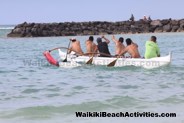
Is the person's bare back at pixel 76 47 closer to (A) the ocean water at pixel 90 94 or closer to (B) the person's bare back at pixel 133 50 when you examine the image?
(A) the ocean water at pixel 90 94

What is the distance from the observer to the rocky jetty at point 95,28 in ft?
203

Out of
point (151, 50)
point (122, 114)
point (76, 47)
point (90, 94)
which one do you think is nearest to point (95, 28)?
point (76, 47)

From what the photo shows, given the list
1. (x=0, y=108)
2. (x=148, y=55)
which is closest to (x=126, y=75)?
(x=148, y=55)

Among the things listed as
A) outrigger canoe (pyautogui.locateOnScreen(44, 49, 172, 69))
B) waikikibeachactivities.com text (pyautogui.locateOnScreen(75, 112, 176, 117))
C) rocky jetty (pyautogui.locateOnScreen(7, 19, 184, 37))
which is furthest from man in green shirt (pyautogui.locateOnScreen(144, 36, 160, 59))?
rocky jetty (pyautogui.locateOnScreen(7, 19, 184, 37))

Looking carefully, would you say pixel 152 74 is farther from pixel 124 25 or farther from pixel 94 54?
pixel 124 25

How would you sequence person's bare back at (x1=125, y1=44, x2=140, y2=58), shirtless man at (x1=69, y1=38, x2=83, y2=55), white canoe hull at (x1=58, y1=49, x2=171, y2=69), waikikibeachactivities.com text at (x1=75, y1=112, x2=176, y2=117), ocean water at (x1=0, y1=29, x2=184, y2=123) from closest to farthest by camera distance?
waikikibeachactivities.com text at (x1=75, y1=112, x2=176, y2=117) < ocean water at (x1=0, y1=29, x2=184, y2=123) < white canoe hull at (x1=58, y1=49, x2=171, y2=69) < person's bare back at (x1=125, y1=44, x2=140, y2=58) < shirtless man at (x1=69, y1=38, x2=83, y2=55)

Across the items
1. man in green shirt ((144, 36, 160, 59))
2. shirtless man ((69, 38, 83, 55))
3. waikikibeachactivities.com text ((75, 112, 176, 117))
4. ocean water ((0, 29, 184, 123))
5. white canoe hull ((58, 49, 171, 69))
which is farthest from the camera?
shirtless man ((69, 38, 83, 55))

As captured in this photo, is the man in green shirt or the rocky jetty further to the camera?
the rocky jetty

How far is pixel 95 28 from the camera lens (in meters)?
65.2

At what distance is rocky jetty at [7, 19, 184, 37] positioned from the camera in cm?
6200

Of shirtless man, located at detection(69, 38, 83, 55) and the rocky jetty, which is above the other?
shirtless man, located at detection(69, 38, 83, 55)

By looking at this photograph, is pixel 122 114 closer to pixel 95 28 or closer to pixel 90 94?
pixel 90 94

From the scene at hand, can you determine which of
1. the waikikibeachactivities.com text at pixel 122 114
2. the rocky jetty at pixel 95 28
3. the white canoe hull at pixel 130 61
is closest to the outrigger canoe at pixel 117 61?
the white canoe hull at pixel 130 61

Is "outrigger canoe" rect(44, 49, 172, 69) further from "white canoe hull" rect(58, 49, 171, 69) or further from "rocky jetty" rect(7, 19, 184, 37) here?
"rocky jetty" rect(7, 19, 184, 37)
